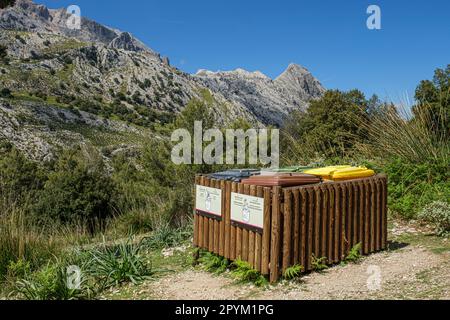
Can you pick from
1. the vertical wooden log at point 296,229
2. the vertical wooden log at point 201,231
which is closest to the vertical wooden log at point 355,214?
the vertical wooden log at point 296,229

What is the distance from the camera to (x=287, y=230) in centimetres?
502

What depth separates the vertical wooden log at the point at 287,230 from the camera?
16.4 feet

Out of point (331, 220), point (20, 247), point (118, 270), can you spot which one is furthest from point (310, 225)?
point (20, 247)

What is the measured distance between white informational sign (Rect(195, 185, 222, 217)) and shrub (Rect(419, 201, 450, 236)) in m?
3.75

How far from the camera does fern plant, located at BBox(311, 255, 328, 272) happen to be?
17.6 ft

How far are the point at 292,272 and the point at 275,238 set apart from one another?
0.47 metres

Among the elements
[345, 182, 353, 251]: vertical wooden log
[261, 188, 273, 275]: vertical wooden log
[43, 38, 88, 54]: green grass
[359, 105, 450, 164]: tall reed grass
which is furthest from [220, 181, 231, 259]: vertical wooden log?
[43, 38, 88, 54]: green grass

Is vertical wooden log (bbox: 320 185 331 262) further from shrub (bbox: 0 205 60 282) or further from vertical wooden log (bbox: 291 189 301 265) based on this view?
shrub (bbox: 0 205 60 282)

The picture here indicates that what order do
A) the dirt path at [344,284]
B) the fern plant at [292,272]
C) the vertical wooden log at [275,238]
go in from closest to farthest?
1. the dirt path at [344,284]
2. the vertical wooden log at [275,238]
3. the fern plant at [292,272]

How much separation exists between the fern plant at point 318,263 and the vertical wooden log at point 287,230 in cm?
42

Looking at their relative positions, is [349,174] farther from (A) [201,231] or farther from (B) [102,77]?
(B) [102,77]

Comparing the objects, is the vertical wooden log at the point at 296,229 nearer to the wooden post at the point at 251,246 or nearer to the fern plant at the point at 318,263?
the fern plant at the point at 318,263

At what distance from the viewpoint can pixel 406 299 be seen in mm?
4391

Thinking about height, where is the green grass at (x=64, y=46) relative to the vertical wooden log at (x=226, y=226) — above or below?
above
